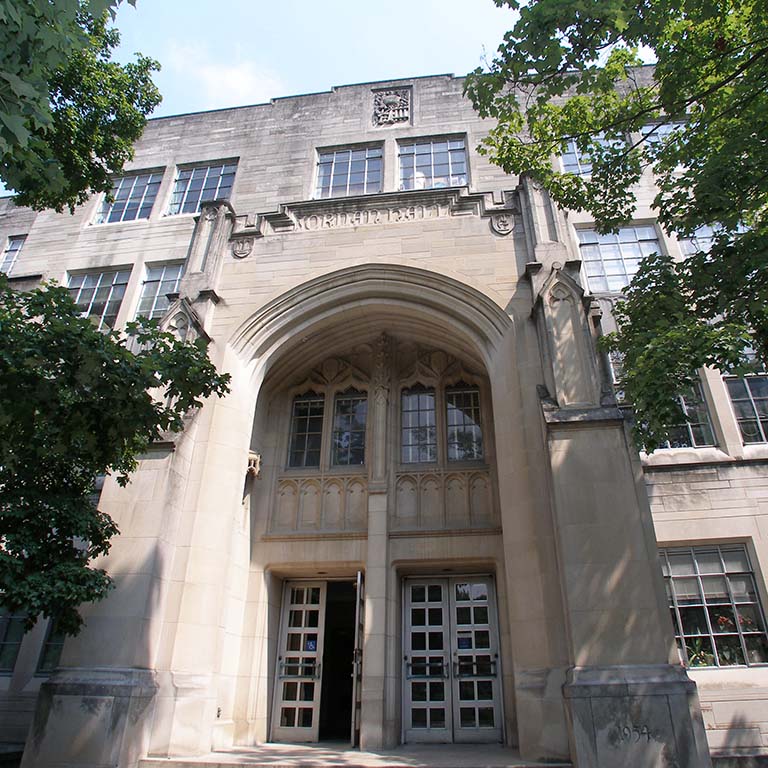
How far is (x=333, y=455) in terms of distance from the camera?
1240 centimetres

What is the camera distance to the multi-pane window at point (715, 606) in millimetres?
9078

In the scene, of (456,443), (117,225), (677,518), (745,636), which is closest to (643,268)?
(677,518)

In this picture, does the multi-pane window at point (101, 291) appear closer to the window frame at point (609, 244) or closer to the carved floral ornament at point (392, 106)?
the carved floral ornament at point (392, 106)

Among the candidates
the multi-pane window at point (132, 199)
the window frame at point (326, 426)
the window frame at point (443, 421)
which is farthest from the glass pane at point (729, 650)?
the multi-pane window at point (132, 199)

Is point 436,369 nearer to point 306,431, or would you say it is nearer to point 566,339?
point 306,431

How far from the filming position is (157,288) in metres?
14.8

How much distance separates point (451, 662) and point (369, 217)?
9.21 meters

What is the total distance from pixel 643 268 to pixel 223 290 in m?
8.13

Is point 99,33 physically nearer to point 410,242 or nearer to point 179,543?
point 410,242

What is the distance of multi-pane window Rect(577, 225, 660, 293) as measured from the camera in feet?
42.0

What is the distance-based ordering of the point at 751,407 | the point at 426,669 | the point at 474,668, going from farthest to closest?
the point at 751,407 < the point at 426,669 < the point at 474,668

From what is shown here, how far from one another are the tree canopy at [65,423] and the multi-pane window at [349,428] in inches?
201

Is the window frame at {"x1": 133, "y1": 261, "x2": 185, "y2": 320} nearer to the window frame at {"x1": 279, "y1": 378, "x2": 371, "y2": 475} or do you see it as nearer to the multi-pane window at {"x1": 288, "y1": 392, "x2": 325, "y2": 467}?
the window frame at {"x1": 279, "y1": 378, "x2": 371, "y2": 475}

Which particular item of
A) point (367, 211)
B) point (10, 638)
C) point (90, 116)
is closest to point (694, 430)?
point (367, 211)
